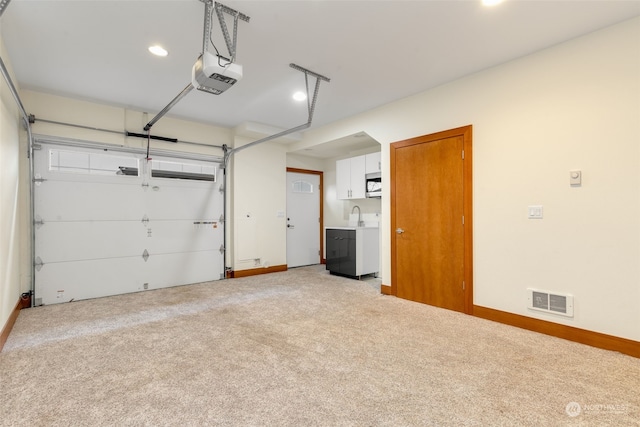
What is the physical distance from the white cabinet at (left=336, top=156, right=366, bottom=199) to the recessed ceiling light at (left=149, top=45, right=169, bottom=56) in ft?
11.3

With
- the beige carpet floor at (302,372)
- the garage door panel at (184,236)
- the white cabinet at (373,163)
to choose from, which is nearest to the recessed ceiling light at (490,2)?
the beige carpet floor at (302,372)

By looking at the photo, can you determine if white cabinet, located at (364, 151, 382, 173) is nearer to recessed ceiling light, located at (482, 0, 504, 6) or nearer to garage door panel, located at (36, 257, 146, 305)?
recessed ceiling light, located at (482, 0, 504, 6)

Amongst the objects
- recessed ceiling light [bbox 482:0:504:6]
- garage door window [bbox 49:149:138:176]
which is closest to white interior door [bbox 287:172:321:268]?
garage door window [bbox 49:149:138:176]

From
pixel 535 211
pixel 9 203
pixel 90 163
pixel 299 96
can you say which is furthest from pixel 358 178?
pixel 9 203

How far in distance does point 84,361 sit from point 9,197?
2040mm

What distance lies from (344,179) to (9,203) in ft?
15.2

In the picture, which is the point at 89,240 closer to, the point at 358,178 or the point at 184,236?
the point at 184,236

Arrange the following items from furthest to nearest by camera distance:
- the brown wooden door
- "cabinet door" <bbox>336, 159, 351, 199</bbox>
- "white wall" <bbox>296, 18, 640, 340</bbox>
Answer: "cabinet door" <bbox>336, 159, 351, 199</bbox>, the brown wooden door, "white wall" <bbox>296, 18, 640, 340</bbox>

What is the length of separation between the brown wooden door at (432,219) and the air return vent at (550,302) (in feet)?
1.95

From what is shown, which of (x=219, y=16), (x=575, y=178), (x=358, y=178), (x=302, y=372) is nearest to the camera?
(x=302, y=372)

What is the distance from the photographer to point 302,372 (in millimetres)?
2129

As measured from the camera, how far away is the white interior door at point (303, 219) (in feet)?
21.3

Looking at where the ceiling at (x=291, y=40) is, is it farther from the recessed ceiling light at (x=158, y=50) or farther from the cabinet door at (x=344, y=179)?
the cabinet door at (x=344, y=179)

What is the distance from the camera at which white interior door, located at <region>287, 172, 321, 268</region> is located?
6488 mm
